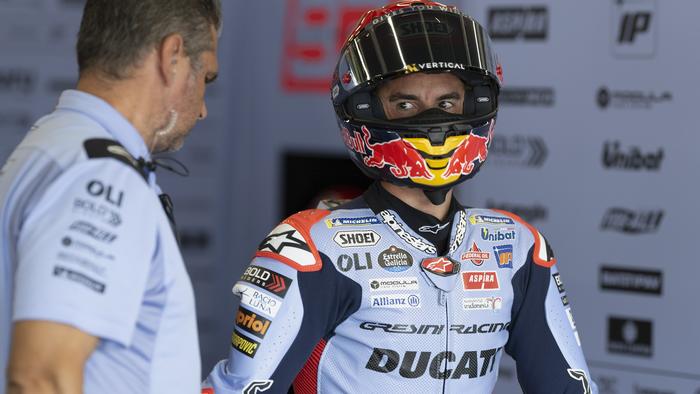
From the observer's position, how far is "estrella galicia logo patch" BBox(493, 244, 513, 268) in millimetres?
2117

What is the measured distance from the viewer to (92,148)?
1.43m

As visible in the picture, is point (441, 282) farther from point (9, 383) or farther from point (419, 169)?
point (9, 383)

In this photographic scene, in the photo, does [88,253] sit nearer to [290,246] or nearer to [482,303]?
[290,246]

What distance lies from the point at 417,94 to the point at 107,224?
0.96 meters

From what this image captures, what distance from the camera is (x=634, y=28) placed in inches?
140

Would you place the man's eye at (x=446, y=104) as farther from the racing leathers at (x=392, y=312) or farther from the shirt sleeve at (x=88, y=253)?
the shirt sleeve at (x=88, y=253)

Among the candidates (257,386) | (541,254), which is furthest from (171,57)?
(541,254)

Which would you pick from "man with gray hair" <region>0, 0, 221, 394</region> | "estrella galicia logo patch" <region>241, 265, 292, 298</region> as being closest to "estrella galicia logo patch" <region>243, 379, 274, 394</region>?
"estrella galicia logo patch" <region>241, 265, 292, 298</region>

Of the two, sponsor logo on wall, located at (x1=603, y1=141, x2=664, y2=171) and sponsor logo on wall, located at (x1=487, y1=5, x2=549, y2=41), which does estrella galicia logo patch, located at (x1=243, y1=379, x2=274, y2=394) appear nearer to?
sponsor logo on wall, located at (x1=603, y1=141, x2=664, y2=171)

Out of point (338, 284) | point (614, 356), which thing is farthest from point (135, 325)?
point (614, 356)

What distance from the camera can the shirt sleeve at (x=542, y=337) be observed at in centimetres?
212

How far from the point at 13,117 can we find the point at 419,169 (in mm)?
3209

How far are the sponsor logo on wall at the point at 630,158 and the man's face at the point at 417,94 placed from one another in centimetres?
156

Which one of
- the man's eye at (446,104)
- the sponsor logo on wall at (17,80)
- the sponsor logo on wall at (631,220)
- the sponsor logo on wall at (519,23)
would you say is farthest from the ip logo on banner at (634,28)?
the sponsor logo on wall at (17,80)
